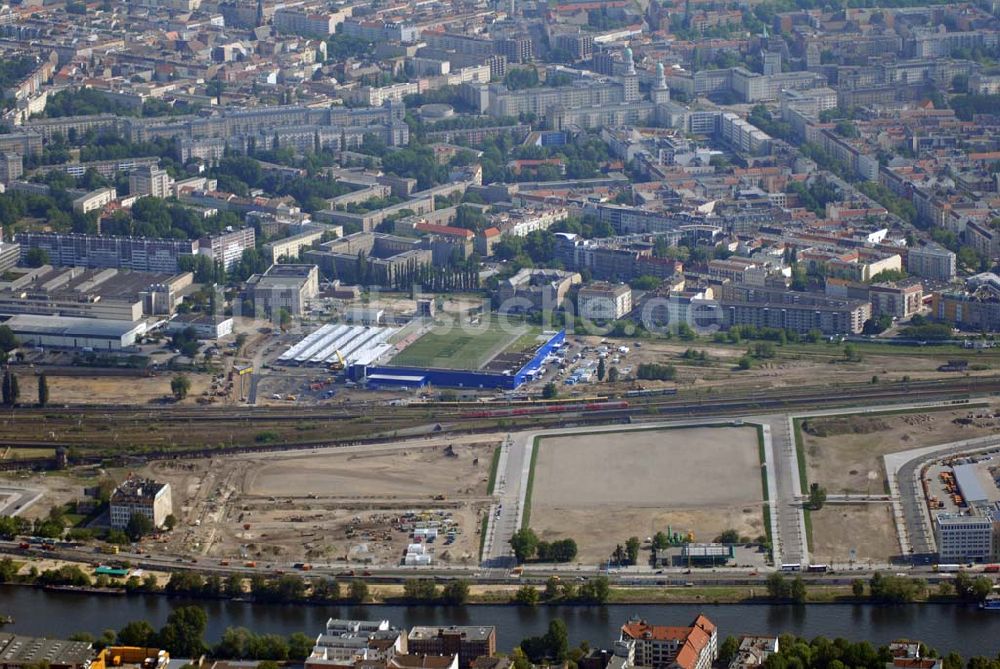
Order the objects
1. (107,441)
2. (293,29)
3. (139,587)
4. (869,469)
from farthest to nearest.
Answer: (293,29)
(107,441)
(869,469)
(139,587)

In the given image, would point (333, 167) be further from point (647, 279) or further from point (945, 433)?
point (945, 433)

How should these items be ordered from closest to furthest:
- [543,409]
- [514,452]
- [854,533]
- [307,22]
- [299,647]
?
[299,647] < [854,533] < [514,452] < [543,409] < [307,22]

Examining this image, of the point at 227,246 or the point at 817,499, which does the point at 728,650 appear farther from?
the point at 227,246

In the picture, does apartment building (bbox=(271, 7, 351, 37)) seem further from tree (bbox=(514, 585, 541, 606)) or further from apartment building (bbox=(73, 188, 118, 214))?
tree (bbox=(514, 585, 541, 606))

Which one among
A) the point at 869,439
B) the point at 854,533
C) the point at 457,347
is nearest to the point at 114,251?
the point at 457,347

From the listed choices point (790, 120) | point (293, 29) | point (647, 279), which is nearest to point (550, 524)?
point (647, 279)
